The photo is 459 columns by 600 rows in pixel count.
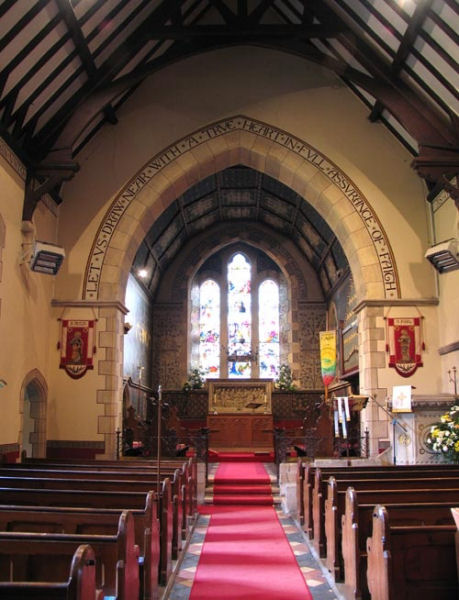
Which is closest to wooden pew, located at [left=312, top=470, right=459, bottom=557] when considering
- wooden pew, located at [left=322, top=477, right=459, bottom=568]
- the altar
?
wooden pew, located at [left=322, top=477, right=459, bottom=568]

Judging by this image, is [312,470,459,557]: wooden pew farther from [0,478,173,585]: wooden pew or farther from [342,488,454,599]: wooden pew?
[0,478,173,585]: wooden pew

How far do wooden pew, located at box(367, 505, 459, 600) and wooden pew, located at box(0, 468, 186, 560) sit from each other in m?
1.97

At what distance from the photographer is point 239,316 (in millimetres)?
20266

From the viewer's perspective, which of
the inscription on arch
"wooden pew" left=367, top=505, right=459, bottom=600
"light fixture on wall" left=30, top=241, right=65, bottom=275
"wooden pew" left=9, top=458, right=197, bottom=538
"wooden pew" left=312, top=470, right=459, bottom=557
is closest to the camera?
"wooden pew" left=367, top=505, right=459, bottom=600

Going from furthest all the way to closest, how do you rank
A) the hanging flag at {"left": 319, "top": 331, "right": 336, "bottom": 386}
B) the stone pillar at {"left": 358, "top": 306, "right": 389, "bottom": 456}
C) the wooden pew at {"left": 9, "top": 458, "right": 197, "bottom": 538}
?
the hanging flag at {"left": 319, "top": 331, "right": 336, "bottom": 386} → the stone pillar at {"left": 358, "top": 306, "right": 389, "bottom": 456} → the wooden pew at {"left": 9, "top": 458, "right": 197, "bottom": 538}

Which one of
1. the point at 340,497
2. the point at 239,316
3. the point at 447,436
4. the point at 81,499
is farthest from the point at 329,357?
the point at 81,499

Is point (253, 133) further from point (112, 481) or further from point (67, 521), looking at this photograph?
point (67, 521)

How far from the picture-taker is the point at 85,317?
37.1 ft

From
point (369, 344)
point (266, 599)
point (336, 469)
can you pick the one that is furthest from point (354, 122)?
point (266, 599)

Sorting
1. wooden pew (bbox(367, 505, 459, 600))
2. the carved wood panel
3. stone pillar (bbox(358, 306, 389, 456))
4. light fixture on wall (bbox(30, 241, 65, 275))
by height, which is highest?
light fixture on wall (bbox(30, 241, 65, 275))

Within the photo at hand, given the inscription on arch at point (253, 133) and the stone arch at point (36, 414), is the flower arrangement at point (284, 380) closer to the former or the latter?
the inscription on arch at point (253, 133)

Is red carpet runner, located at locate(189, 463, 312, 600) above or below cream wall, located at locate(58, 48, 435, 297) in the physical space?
below

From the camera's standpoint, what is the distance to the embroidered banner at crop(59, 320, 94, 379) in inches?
438

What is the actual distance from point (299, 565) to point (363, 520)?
5.03 ft
